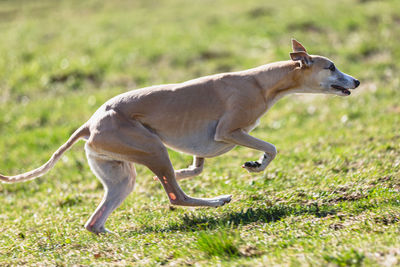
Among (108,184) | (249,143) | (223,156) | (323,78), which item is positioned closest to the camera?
(249,143)

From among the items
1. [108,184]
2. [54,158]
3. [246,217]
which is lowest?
[246,217]

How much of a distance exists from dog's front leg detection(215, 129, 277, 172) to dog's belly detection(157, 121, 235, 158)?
0.49 feet

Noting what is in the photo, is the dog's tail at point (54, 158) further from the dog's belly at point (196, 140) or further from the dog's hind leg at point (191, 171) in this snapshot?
the dog's hind leg at point (191, 171)

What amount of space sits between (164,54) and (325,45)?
5064 millimetres

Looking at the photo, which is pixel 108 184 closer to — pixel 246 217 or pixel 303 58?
pixel 246 217

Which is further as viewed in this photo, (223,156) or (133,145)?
(223,156)

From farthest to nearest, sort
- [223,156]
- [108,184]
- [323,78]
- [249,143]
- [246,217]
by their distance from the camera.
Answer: [223,156]
[323,78]
[108,184]
[249,143]
[246,217]

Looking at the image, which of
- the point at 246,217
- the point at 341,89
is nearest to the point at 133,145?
the point at 246,217

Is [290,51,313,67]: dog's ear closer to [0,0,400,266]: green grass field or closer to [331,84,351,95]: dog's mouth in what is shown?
[331,84,351,95]: dog's mouth

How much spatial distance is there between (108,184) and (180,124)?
112cm

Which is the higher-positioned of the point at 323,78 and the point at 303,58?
the point at 303,58

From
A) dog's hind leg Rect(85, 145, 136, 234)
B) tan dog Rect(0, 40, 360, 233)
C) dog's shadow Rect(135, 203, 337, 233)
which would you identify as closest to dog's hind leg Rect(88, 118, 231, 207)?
tan dog Rect(0, 40, 360, 233)

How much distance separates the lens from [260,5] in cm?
2319

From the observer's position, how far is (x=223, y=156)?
32.6ft
